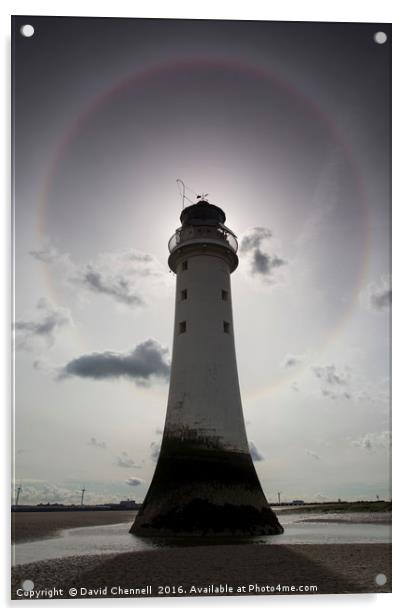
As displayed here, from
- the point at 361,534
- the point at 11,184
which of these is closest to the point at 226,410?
the point at 361,534

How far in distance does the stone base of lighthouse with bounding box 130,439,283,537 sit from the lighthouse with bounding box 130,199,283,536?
0.06ft

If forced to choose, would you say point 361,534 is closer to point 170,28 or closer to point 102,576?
point 102,576

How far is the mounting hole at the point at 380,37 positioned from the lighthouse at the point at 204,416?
3.53 meters

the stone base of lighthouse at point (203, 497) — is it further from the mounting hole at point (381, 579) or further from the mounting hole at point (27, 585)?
the mounting hole at point (27, 585)

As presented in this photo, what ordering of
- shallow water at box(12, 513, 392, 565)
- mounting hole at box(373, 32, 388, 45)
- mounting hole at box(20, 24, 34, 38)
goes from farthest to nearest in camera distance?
1. mounting hole at box(373, 32, 388, 45)
2. mounting hole at box(20, 24, 34, 38)
3. shallow water at box(12, 513, 392, 565)

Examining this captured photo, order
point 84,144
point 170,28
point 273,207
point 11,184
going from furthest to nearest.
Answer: point 273,207 < point 84,144 < point 170,28 < point 11,184

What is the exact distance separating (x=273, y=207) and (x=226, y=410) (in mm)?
4442

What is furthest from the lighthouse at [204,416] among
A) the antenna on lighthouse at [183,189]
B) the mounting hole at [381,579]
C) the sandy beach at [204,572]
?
the mounting hole at [381,579]

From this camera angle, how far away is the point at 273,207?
7852mm

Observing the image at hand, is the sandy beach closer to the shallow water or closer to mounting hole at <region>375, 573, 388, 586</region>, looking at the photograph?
mounting hole at <region>375, 573, 388, 586</region>

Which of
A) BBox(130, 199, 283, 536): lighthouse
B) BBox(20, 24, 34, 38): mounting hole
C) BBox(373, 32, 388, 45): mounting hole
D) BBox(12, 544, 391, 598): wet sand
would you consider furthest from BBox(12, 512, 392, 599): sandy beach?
BBox(373, 32, 388, 45): mounting hole

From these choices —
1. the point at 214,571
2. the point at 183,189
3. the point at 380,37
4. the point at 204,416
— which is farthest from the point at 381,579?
the point at 380,37

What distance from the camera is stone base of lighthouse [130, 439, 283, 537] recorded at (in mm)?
9453
